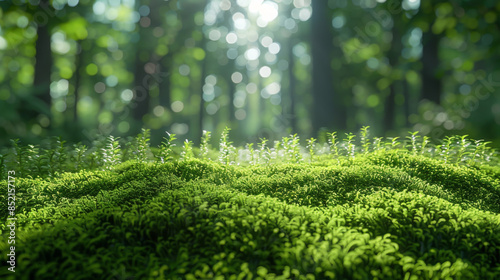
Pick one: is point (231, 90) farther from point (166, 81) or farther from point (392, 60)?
point (392, 60)

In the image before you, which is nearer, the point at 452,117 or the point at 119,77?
the point at 452,117

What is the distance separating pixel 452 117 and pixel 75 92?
21.2 meters

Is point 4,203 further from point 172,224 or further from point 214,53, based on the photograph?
point 214,53

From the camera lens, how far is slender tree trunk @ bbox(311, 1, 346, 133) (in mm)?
12180

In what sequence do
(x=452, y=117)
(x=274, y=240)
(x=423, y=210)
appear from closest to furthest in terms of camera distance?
1. (x=274, y=240)
2. (x=423, y=210)
3. (x=452, y=117)

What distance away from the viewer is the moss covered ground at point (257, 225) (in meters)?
2.60

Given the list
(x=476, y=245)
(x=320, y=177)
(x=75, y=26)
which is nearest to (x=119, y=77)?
(x=75, y=26)

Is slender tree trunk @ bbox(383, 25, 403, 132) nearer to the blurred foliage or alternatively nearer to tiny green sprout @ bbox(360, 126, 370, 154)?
the blurred foliage

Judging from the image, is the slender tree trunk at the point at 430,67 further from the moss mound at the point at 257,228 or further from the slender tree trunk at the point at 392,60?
the moss mound at the point at 257,228

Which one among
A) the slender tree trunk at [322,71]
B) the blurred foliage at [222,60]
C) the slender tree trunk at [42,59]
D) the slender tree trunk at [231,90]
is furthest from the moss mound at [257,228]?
the slender tree trunk at [231,90]

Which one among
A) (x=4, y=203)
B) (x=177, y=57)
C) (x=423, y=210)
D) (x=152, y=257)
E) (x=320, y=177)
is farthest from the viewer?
(x=177, y=57)

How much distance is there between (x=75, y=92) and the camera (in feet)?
67.2

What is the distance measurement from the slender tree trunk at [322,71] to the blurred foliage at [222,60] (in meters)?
0.26

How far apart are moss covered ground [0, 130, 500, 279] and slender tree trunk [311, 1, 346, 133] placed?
7594mm
